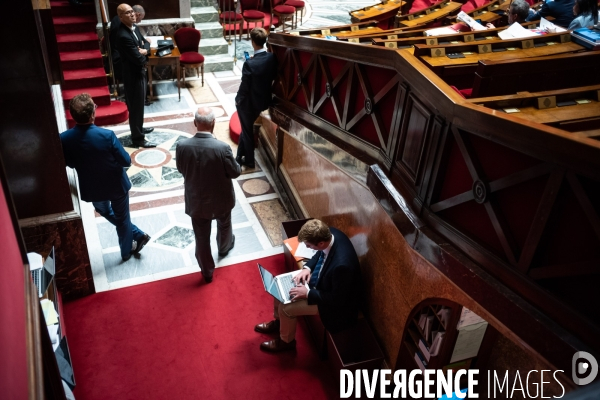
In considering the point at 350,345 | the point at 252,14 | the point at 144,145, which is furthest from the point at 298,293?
the point at 252,14

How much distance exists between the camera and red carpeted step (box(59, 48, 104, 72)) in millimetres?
8008

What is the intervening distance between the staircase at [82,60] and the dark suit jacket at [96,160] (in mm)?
3388

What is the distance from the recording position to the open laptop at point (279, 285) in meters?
4.24

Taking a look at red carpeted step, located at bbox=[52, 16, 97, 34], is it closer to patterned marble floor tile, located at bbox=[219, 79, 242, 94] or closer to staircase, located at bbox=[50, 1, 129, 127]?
staircase, located at bbox=[50, 1, 129, 127]

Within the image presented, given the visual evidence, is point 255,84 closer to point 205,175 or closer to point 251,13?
point 205,175

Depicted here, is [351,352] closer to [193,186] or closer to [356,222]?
[356,222]

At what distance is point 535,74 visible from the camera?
3061 mm

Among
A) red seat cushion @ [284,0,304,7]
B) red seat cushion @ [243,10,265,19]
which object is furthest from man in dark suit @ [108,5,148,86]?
red seat cushion @ [284,0,304,7]

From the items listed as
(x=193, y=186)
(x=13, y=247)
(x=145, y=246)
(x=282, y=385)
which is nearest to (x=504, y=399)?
(x=282, y=385)

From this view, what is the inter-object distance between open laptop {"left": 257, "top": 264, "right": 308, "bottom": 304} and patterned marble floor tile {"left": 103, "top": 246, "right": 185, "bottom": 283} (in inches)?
51.6

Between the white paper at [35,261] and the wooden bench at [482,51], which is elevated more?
the wooden bench at [482,51]

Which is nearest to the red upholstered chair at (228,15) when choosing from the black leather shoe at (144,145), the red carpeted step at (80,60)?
the red carpeted step at (80,60)

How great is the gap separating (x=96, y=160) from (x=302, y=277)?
2.00 metres

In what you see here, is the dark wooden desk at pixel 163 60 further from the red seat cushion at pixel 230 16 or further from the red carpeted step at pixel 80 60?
the red seat cushion at pixel 230 16
